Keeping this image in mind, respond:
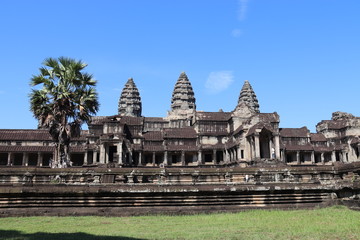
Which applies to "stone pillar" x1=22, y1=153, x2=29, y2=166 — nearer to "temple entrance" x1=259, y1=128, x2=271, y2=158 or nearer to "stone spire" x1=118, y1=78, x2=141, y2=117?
"temple entrance" x1=259, y1=128, x2=271, y2=158

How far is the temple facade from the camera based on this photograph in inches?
1828

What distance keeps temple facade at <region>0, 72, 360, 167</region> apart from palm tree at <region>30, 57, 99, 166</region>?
1853 cm

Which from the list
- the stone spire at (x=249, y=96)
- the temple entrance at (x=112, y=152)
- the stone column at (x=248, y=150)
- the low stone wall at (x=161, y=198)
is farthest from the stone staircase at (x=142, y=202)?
the stone spire at (x=249, y=96)

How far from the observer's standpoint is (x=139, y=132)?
53.1 m

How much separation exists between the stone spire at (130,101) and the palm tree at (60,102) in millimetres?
68156

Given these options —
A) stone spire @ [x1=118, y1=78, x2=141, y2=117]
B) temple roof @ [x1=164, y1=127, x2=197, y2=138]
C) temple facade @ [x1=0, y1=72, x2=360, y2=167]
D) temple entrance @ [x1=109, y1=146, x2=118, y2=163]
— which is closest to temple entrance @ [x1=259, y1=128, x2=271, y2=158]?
temple facade @ [x1=0, y1=72, x2=360, y2=167]

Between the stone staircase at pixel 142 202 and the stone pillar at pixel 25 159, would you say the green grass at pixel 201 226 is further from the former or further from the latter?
the stone pillar at pixel 25 159

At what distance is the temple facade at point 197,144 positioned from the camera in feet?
152

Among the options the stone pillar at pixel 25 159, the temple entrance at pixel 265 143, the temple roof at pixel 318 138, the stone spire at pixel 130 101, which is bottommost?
the stone pillar at pixel 25 159

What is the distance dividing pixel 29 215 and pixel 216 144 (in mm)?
44543

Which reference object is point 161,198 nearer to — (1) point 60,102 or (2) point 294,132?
(1) point 60,102

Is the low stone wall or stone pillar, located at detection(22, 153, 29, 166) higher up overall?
stone pillar, located at detection(22, 153, 29, 166)

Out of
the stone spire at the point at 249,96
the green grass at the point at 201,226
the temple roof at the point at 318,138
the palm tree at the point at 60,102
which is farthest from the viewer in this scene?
the stone spire at the point at 249,96

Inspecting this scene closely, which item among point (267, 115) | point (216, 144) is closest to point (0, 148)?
point (216, 144)
